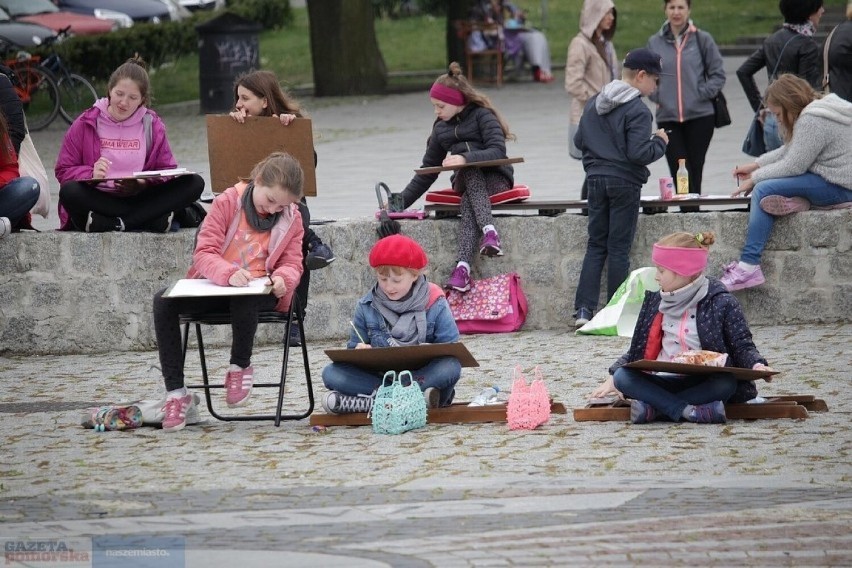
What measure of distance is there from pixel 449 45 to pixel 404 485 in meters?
19.9

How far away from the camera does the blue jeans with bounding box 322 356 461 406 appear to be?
7789mm

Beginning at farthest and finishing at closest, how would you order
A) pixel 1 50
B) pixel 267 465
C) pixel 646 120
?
pixel 1 50 < pixel 646 120 < pixel 267 465

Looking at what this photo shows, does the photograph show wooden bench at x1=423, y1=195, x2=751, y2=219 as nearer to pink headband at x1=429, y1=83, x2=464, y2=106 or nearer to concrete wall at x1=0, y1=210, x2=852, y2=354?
concrete wall at x1=0, y1=210, x2=852, y2=354

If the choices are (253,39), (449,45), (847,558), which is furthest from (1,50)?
(847,558)

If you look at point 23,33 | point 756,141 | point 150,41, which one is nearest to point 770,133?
point 756,141

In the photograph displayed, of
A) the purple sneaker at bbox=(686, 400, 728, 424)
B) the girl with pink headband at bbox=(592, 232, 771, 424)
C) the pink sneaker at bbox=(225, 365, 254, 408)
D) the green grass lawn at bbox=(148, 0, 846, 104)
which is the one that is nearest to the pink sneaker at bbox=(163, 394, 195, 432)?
the pink sneaker at bbox=(225, 365, 254, 408)

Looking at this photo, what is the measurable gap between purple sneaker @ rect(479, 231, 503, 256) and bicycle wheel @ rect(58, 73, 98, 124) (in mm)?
11623

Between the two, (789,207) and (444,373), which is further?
(789,207)

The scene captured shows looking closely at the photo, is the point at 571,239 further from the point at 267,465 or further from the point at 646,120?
the point at 267,465

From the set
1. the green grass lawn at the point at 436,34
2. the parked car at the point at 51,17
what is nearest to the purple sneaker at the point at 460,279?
the green grass lawn at the point at 436,34

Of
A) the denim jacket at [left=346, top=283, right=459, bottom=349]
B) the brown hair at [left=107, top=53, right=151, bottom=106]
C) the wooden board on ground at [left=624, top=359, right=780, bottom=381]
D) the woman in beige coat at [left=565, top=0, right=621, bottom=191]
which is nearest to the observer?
the wooden board on ground at [left=624, top=359, right=780, bottom=381]

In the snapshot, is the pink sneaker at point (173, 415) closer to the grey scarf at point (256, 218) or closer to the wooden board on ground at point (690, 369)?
the grey scarf at point (256, 218)

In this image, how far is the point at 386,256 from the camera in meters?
7.71

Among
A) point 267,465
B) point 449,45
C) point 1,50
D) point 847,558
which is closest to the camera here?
point 847,558
